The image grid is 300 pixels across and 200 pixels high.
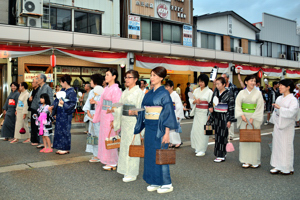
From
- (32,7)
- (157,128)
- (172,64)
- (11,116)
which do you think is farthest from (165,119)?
(172,64)

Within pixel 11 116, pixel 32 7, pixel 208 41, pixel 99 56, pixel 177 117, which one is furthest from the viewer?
pixel 208 41

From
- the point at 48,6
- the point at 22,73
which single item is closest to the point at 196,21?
the point at 48,6

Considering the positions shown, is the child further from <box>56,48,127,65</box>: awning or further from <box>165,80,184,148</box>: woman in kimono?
<box>56,48,127,65</box>: awning

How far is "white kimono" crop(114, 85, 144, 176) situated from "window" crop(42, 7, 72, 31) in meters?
11.4

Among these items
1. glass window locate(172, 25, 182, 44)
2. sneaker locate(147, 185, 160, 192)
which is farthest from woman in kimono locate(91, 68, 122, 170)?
glass window locate(172, 25, 182, 44)

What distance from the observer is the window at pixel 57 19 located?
Result: 47.6ft

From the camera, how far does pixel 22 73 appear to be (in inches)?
572

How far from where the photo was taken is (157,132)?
4180 mm

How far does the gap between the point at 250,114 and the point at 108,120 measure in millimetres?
2879

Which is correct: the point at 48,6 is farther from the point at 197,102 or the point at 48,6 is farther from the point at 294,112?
the point at 294,112

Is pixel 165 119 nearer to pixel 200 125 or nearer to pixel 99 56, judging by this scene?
pixel 200 125

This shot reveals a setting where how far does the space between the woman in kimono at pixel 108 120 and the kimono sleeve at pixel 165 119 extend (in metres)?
1.45

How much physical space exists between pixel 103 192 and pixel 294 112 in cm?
362

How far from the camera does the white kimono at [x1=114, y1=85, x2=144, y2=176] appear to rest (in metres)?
4.77
